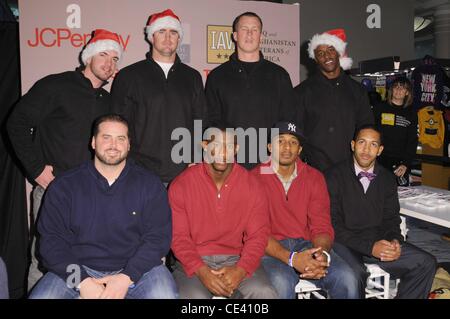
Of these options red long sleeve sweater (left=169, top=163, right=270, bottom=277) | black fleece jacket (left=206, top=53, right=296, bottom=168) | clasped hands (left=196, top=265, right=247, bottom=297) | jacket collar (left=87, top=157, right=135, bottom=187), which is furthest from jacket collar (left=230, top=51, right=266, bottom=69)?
clasped hands (left=196, top=265, right=247, bottom=297)

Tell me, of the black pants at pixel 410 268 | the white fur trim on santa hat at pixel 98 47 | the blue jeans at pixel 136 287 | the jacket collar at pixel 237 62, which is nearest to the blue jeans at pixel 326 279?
the black pants at pixel 410 268

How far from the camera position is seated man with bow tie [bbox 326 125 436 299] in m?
2.94

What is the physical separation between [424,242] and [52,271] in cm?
486

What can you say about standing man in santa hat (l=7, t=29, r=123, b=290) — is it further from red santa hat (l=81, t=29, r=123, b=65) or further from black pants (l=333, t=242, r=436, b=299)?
black pants (l=333, t=242, r=436, b=299)

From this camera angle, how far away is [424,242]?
5590 mm

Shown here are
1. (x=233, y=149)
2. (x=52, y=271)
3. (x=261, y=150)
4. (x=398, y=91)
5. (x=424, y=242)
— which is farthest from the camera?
(x=424, y=242)

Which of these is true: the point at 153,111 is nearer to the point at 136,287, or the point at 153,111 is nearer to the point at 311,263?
the point at 136,287

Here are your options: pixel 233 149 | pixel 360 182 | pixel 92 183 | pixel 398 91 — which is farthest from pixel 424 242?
pixel 92 183

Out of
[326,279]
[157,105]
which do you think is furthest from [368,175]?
[157,105]

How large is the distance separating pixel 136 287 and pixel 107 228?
39 centimetres

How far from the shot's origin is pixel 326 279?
2.79 m

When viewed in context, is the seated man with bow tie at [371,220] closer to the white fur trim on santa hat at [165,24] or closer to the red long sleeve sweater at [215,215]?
the red long sleeve sweater at [215,215]

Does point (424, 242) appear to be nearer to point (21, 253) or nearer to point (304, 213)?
point (304, 213)
